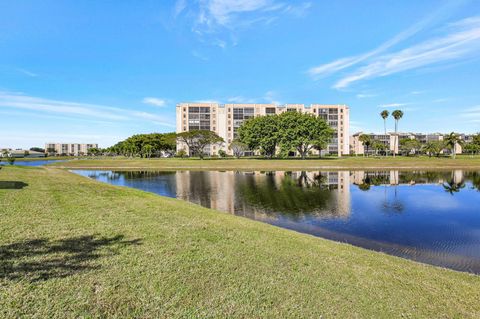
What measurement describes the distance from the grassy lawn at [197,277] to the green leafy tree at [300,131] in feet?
244

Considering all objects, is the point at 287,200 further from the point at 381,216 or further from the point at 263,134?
the point at 263,134

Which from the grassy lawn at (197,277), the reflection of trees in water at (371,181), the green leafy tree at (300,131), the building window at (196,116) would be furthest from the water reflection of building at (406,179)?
the building window at (196,116)

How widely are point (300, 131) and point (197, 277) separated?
80409 mm

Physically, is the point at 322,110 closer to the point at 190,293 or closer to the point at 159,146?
the point at 159,146

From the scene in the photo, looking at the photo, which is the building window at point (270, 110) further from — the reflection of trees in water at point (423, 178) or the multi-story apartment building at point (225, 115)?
the reflection of trees in water at point (423, 178)

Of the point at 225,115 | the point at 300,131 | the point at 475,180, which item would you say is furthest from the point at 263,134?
the point at 475,180

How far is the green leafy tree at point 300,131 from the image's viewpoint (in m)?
82.4

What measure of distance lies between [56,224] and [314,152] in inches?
5006

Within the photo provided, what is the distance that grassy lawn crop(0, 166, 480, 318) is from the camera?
4914mm

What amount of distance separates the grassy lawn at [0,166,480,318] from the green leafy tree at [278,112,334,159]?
7427cm

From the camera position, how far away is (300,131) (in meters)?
83.2

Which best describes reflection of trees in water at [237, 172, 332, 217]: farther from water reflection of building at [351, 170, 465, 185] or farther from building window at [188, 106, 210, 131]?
building window at [188, 106, 210, 131]

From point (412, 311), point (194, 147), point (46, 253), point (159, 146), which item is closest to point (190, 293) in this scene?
point (46, 253)

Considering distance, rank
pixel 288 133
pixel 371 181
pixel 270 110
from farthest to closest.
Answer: pixel 270 110 → pixel 288 133 → pixel 371 181
